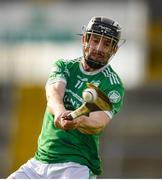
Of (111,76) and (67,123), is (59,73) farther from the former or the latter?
(67,123)

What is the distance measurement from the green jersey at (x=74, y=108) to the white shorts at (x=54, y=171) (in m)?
0.04

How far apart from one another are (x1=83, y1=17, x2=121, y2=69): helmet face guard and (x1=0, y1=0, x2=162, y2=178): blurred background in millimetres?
13452

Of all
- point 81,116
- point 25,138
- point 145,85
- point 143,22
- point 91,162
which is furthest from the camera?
point 143,22

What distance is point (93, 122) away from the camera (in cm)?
1102

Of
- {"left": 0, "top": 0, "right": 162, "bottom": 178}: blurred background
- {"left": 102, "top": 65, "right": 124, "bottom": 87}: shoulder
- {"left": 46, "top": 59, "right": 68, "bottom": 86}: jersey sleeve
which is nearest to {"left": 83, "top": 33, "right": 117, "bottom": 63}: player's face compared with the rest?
{"left": 102, "top": 65, "right": 124, "bottom": 87}: shoulder

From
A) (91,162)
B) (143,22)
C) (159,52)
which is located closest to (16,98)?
(159,52)

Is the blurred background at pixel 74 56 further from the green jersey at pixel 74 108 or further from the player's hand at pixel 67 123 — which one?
the player's hand at pixel 67 123

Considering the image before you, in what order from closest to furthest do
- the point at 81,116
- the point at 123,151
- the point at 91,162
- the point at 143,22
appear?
the point at 81,116
the point at 91,162
the point at 123,151
the point at 143,22

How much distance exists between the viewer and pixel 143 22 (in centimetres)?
3397

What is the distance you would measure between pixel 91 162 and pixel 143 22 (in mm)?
22558

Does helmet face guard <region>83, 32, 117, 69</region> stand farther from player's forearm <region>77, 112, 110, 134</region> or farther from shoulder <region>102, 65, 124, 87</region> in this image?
player's forearm <region>77, 112, 110, 134</region>

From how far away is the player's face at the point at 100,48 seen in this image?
1122cm

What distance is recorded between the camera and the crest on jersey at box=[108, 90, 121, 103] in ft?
37.3

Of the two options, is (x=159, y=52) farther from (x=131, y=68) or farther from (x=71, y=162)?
(x=71, y=162)
